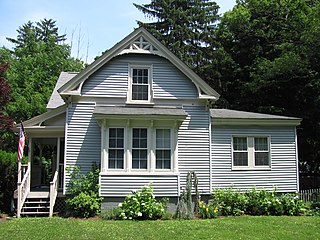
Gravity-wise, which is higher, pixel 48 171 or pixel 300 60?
pixel 300 60

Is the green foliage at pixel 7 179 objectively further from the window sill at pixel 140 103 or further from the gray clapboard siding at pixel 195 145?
the gray clapboard siding at pixel 195 145

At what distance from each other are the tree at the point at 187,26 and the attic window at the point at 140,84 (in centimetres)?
2048

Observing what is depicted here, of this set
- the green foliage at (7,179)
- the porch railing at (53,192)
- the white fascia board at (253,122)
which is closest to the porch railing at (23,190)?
the green foliage at (7,179)

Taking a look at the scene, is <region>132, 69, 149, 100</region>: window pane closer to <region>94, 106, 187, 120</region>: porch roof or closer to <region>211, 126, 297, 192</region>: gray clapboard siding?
<region>94, 106, 187, 120</region>: porch roof

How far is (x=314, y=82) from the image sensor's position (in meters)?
25.1

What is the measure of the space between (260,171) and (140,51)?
25.8 ft

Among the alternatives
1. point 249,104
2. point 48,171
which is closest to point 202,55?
point 249,104

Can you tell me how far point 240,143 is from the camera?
16.2m

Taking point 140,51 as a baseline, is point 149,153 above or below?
below

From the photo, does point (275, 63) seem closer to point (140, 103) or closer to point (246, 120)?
point (246, 120)

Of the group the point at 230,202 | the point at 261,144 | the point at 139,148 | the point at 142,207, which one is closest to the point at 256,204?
the point at 230,202

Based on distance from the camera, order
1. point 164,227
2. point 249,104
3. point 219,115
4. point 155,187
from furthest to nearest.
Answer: point 249,104 → point 219,115 → point 155,187 → point 164,227

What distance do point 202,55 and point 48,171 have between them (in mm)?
19816

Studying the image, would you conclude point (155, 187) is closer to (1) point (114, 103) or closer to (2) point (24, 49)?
(1) point (114, 103)
